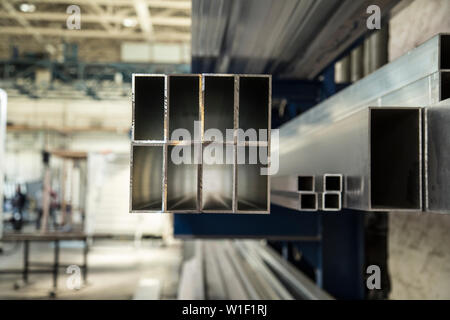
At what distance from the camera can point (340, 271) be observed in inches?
123

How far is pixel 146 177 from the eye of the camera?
60.4 inches

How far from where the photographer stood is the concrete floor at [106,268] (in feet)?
17.6

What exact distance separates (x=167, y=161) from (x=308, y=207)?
1.91 ft

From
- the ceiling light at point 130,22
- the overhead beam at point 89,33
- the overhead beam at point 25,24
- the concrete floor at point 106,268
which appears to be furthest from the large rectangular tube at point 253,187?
the overhead beam at point 89,33

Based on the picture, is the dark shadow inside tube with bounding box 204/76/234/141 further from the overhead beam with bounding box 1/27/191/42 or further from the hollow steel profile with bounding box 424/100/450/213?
the overhead beam with bounding box 1/27/191/42

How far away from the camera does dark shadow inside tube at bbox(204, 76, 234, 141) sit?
145 cm

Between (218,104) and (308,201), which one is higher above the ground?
(218,104)

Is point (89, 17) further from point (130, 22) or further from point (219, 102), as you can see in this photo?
point (219, 102)

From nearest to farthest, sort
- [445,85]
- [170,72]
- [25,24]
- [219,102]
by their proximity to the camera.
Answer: [445,85] → [219,102] → [170,72] → [25,24]

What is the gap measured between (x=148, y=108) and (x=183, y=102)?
0.14 meters

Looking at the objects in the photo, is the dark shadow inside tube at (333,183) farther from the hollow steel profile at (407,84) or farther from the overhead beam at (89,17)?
the overhead beam at (89,17)

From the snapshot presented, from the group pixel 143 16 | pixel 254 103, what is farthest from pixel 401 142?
pixel 143 16
